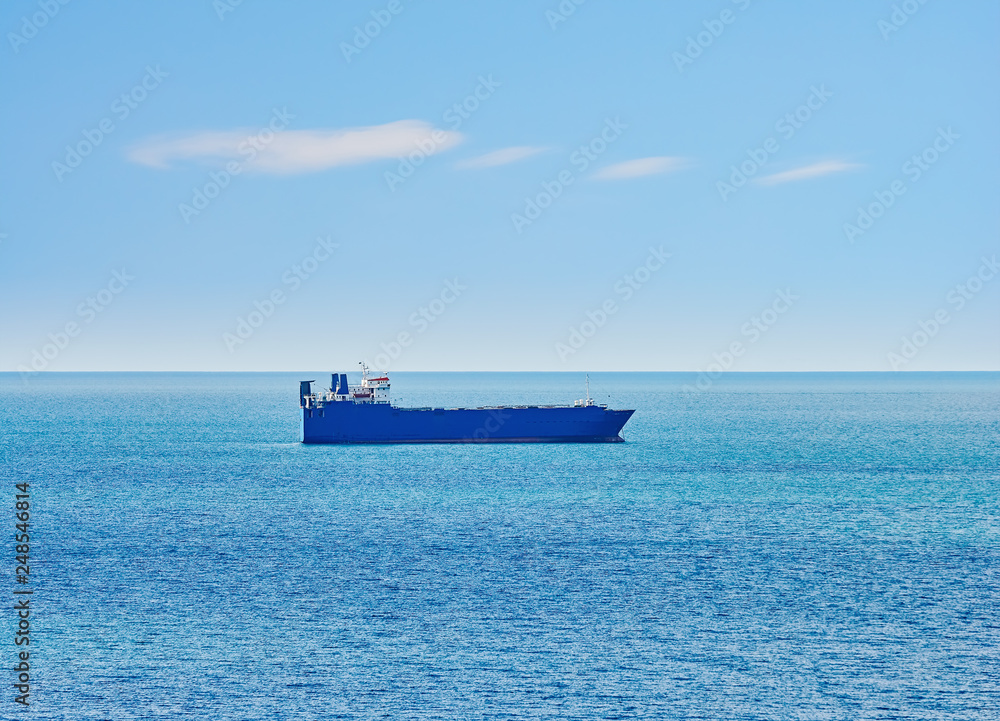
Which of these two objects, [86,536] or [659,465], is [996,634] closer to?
[86,536]

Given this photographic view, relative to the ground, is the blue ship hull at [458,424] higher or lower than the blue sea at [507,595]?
higher

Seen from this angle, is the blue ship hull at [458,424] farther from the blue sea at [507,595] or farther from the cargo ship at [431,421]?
the blue sea at [507,595]

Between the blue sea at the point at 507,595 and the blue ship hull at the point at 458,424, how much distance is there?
18.3 meters

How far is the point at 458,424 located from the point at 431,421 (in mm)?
2667

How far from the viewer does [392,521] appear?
55.8 m

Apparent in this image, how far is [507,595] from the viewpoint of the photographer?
38500 mm

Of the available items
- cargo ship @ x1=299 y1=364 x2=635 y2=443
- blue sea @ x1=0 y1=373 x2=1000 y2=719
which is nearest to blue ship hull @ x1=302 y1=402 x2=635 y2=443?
cargo ship @ x1=299 y1=364 x2=635 y2=443

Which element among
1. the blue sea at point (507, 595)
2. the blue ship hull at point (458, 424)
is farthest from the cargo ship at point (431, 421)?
the blue sea at point (507, 595)

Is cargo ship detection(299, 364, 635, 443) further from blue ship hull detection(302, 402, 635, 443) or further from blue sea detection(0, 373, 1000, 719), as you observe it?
blue sea detection(0, 373, 1000, 719)

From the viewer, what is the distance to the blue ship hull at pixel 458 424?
97.6m

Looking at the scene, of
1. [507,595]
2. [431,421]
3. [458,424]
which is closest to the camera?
[507,595]

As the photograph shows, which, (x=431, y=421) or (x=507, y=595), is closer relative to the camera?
(x=507, y=595)

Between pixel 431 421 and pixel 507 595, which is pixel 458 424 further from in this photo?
pixel 507 595

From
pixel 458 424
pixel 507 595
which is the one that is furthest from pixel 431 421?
pixel 507 595
